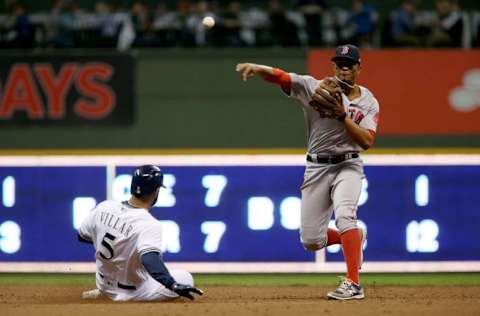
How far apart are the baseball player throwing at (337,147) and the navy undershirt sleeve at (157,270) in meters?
1.39

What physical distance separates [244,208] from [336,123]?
2.90 meters

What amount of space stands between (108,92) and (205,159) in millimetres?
3311

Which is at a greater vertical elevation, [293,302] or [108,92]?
[108,92]

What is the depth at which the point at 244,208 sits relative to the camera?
10.2m

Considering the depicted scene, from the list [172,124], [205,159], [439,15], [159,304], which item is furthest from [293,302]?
[439,15]

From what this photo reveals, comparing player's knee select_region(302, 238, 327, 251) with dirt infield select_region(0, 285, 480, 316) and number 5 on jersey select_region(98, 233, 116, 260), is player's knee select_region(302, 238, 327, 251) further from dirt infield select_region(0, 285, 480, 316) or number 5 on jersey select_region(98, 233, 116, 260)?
number 5 on jersey select_region(98, 233, 116, 260)

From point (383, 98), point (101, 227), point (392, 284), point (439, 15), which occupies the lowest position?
point (392, 284)

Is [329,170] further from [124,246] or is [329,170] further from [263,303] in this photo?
[124,246]

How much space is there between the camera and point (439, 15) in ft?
44.5

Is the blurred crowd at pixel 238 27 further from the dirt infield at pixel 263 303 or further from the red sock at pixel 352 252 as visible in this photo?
the red sock at pixel 352 252

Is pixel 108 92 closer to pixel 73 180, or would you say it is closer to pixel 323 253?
pixel 73 180

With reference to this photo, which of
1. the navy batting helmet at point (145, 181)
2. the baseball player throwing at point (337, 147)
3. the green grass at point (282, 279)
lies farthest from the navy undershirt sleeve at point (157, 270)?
the green grass at point (282, 279)

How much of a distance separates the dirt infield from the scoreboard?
123 centimetres

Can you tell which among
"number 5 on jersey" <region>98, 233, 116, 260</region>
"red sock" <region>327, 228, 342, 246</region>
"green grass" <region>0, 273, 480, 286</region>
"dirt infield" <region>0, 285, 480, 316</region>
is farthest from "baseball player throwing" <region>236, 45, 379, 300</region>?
"green grass" <region>0, 273, 480, 286</region>
